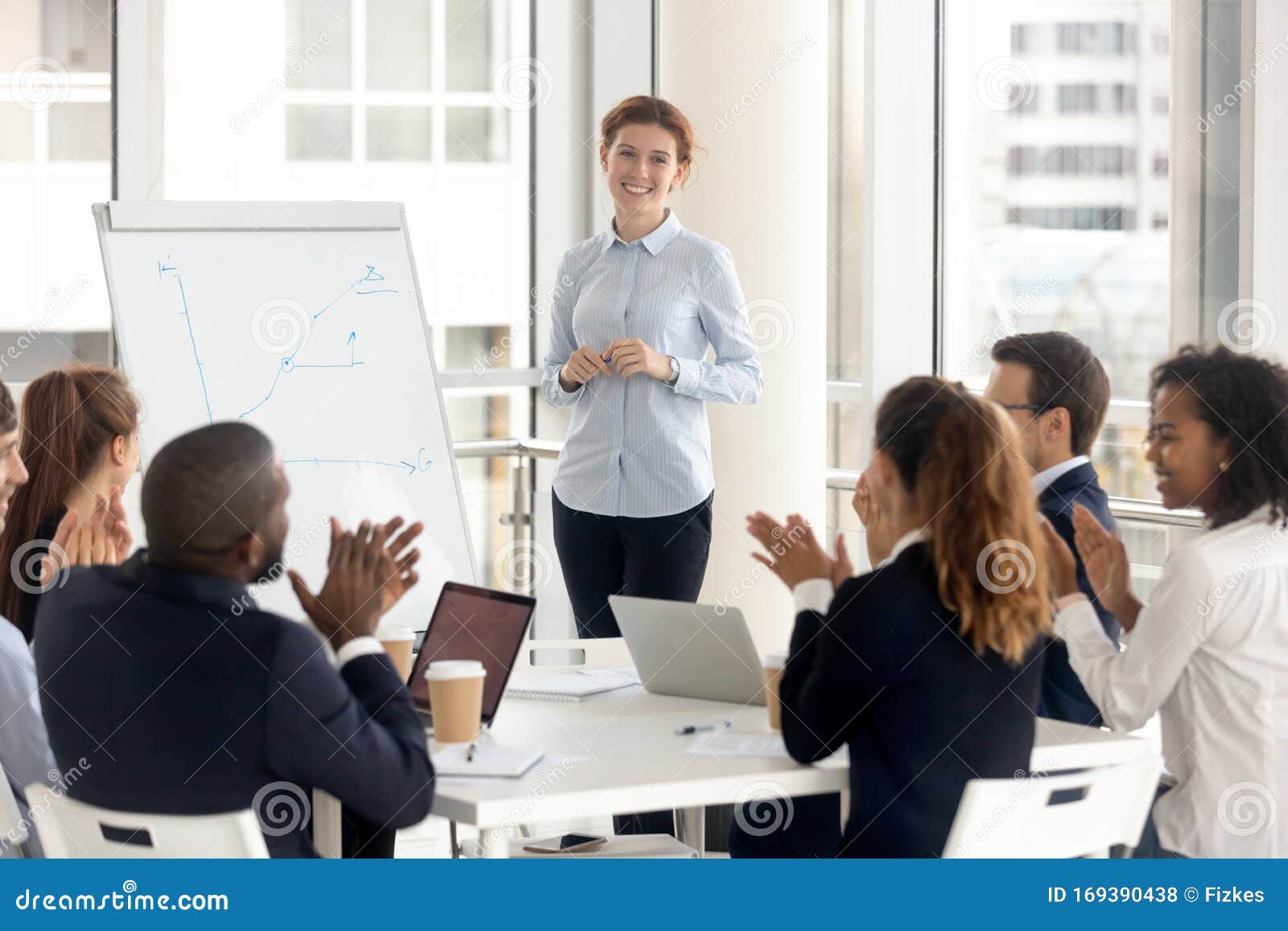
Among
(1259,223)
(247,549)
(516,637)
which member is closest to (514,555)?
(1259,223)

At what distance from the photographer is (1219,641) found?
2166 mm

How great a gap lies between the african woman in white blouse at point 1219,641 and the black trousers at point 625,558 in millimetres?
1121

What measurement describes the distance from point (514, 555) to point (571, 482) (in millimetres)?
1975

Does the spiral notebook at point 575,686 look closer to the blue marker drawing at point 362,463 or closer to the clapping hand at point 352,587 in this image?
the clapping hand at point 352,587

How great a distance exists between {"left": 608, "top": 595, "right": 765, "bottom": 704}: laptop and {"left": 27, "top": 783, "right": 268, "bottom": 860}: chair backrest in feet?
2.80

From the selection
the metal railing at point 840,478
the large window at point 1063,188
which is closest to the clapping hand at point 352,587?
the metal railing at point 840,478

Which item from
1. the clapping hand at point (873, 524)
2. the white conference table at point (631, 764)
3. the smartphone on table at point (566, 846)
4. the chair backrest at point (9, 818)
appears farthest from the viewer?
the clapping hand at point (873, 524)

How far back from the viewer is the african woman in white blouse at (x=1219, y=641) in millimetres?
2152

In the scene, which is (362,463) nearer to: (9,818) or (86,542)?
(86,542)

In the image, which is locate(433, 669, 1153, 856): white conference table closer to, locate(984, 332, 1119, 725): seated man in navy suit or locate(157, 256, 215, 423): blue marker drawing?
locate(984, 332, 1119, 725): seated man in navy suit

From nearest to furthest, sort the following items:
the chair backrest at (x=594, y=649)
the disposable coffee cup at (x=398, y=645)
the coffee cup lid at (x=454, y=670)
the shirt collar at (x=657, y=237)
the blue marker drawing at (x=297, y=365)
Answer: the coffee cup lid at (x=454, y=670) < the disposable coffee cup at (x=398, y=645) < the chair backrest at (x=594, y=649) < the shirt collar at (x=657, y=237) < the blue marker drawing at (x=297, y=365)

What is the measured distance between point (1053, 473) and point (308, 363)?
1867mm

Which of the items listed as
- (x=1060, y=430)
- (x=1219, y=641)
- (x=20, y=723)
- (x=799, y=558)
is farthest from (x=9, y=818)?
(x=1060, y=430)

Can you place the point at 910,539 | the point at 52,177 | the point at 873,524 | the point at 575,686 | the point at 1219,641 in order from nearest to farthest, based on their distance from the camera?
the point at 910,539 → the point at 1219,641 → the point at 575,686 → the point at 873,524 → the point at 52,177
